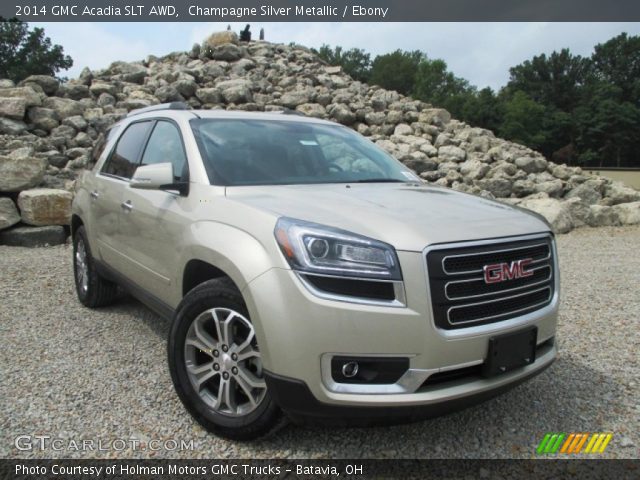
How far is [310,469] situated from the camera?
8.13 feet

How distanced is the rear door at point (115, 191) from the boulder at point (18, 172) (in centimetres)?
533

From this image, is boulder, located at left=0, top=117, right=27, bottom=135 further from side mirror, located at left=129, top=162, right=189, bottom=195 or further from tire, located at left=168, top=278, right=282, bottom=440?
tire, located at left=168, top=278, right=282, bottom=440

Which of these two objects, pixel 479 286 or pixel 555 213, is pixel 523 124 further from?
pixel 479 286

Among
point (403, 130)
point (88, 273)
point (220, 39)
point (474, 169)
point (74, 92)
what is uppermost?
point (220, 39)

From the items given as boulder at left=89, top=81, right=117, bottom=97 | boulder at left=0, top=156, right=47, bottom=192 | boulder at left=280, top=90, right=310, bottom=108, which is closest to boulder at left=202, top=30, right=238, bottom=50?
boulder at left=89, top=81, right=117, bottom=97

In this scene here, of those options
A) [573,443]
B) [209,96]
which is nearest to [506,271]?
[573,443]

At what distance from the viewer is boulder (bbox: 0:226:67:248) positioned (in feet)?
27.8

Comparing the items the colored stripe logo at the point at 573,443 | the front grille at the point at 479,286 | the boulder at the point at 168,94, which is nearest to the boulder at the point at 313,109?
the boulder at the point at 168,94

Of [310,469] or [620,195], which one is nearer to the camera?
[310,469]

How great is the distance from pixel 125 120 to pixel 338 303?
348 centimetres

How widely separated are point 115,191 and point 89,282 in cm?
126

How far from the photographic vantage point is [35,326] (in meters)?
4.52

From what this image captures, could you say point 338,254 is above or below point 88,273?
above

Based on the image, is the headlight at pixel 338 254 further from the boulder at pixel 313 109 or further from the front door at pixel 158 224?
the boulder at pixel 313 109
